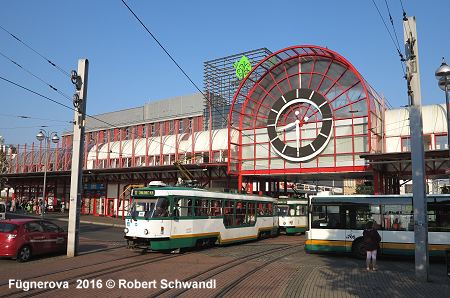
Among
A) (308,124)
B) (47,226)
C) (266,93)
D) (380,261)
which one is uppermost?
(266,93)

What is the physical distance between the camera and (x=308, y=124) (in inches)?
1464

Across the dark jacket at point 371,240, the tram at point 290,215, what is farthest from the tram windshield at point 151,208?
the tram at point 290,215

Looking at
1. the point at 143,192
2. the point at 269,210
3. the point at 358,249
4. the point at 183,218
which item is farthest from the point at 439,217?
the point at 269,210

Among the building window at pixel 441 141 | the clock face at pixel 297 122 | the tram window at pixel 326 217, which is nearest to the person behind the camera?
the tram window at pixel 326 217

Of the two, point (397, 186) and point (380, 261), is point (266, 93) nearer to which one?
point (397, 186)

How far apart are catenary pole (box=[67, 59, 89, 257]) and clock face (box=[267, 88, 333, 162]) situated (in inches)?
897

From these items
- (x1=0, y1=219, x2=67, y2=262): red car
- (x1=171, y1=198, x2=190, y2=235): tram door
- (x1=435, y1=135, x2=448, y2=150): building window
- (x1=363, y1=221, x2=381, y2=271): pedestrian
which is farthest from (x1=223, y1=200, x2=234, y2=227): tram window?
(x1=435, y1=135, x2=448, y2=150): building window

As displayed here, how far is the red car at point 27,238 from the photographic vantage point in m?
14.8

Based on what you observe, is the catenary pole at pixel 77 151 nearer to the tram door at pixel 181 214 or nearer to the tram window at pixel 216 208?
the tram door at pixel 181 214

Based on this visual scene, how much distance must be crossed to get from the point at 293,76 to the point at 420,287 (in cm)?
3003

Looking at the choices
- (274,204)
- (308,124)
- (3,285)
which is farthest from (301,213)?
(3,285)

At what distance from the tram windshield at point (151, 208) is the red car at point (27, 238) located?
317cm

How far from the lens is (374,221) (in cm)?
1683

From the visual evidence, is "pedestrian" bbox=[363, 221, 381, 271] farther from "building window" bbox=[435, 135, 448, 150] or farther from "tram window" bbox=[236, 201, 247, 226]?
"building window" bbox=[435, 135, 448, 150]
